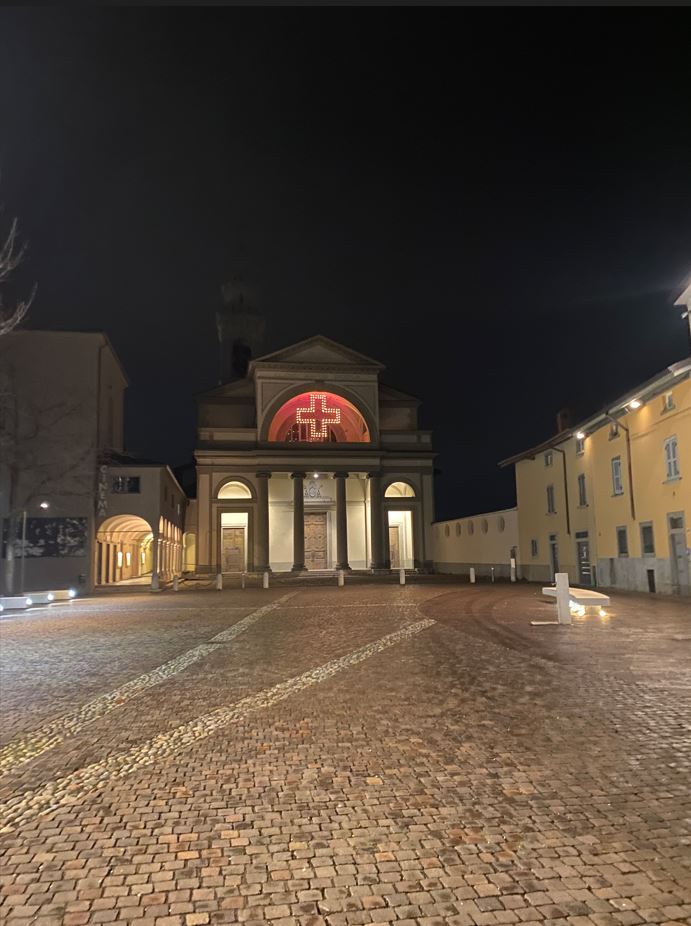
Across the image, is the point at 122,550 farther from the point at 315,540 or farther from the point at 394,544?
the point at 394,544

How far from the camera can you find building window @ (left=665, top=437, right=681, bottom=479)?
68.5ft

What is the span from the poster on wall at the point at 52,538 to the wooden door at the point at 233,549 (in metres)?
14.1

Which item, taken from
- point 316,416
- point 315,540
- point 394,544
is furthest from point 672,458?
point 315,540

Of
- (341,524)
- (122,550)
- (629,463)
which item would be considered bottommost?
(122,550)

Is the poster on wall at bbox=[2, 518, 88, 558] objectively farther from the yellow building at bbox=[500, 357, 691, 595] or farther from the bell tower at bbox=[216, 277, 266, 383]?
the bell tower at bbox=[216, 277, 266, 383]

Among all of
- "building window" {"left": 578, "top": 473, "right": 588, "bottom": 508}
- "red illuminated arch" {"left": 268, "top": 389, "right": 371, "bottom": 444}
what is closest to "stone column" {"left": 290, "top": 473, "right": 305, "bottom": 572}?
"red illuminated arch" {"left": 268, "top": 389, "right": 371, "bottom": 444}

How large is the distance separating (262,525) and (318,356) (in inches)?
478

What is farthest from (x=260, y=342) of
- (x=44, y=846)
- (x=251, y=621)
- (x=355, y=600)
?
(x=44, y=846)

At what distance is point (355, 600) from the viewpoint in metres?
22.1

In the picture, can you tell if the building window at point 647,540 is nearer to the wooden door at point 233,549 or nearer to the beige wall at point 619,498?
the beige wall at point 619,498

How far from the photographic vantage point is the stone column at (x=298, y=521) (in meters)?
41.7

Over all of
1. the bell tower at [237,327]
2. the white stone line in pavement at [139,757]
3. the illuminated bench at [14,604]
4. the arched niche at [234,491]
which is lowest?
the white stone line in pavement at [139,757]

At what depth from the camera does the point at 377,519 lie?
43625 millimetres

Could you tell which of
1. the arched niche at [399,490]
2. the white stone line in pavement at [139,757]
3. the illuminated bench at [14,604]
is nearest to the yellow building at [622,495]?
the arched niche at [399,490]
